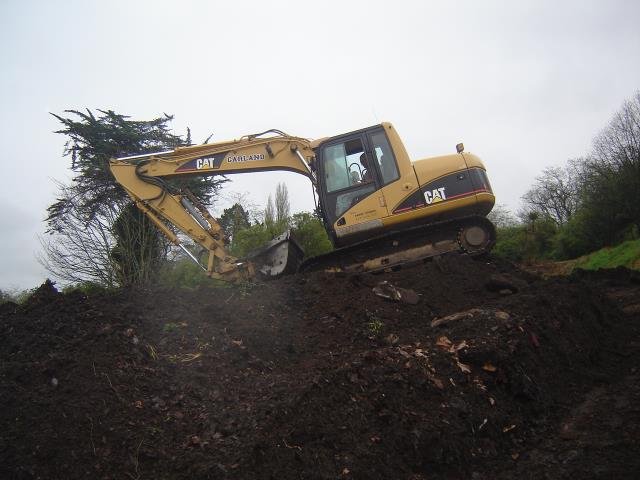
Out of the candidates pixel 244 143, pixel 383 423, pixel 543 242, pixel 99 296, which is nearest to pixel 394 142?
pixel 244 143

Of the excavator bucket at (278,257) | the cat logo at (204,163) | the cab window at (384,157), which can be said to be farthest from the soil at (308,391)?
the cat logo at (204,163)

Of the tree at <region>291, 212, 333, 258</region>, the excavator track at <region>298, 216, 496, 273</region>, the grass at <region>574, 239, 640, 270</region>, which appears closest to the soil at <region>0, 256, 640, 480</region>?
the excavator track at <region>298, 216, 496, 273</region>

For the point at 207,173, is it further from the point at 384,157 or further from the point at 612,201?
the point at 612,201

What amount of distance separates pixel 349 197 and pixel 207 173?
2.72 m

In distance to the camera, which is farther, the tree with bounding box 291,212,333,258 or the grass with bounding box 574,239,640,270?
the grass with bounding box 574,239,640,270

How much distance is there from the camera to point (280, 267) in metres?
8.91

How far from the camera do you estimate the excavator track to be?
8602 mm

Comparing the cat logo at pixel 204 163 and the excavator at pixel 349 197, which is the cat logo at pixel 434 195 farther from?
the cat logo at pixel 204 163

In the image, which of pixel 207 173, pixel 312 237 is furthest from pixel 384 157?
pixel 312 237

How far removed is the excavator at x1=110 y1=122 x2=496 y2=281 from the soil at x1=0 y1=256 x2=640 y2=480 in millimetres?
2430

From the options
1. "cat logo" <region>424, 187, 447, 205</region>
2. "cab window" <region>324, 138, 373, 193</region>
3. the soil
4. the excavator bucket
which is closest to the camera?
the soil

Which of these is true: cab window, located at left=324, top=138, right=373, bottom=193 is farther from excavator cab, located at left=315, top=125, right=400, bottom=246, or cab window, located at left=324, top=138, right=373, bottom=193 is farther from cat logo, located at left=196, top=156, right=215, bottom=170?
cat logo, located at left=196, top=156, right=215, bottom=170

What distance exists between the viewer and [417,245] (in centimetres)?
870

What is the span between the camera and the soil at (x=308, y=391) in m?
3.09
